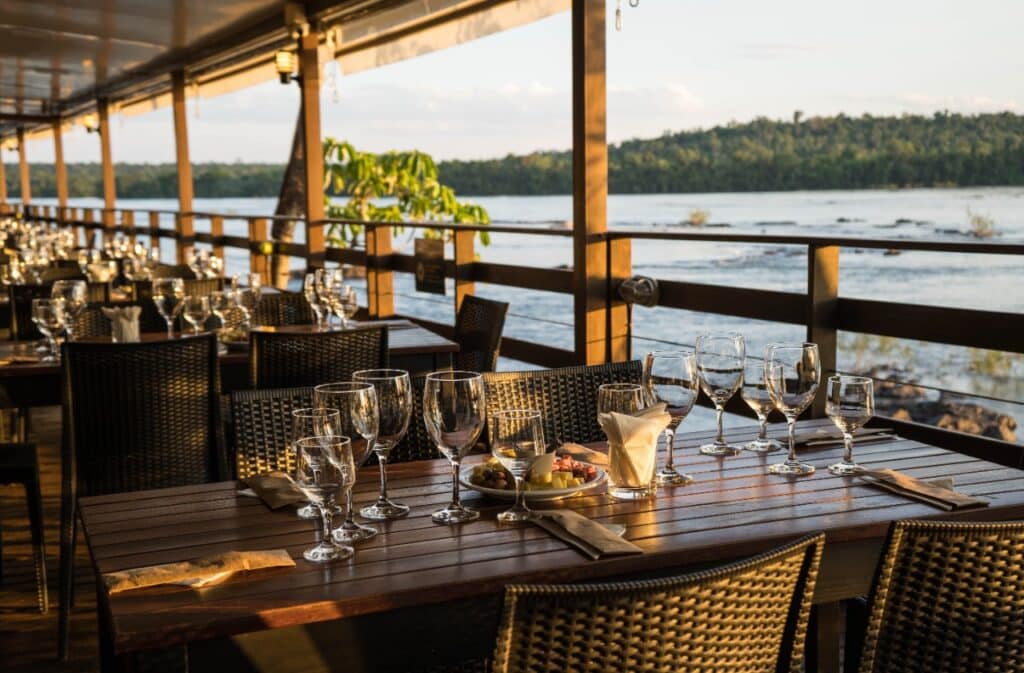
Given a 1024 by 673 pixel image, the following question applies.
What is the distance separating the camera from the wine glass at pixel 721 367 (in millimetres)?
2115

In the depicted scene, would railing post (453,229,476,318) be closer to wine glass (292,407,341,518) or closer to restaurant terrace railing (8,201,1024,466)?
restaurant terrace railing (8,201,1024,466)

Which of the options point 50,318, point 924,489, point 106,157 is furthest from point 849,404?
point 106,157

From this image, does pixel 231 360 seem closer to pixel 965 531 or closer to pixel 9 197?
pixel 965 531

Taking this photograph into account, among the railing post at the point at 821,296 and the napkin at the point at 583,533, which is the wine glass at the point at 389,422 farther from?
the railing post at the point at 821,296

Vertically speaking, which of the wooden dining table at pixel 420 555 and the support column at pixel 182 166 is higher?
the support column at pixel 182 166

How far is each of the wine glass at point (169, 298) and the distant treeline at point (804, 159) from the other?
727 centimetres

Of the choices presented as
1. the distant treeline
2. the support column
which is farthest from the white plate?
the support column

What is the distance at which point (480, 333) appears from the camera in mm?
3926

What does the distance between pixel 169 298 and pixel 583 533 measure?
2.79m

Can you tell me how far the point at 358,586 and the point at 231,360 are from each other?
7.57 feet

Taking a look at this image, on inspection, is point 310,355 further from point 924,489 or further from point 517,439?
point 924,489

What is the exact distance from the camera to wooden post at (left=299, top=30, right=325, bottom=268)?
8234mm

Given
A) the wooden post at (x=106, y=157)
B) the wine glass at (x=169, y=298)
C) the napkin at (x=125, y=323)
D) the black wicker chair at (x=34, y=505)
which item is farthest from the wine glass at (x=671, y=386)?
the wooden post at (x=106, y=157)

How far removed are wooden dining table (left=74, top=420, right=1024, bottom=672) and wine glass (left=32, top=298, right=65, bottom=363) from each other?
74.5 inches
